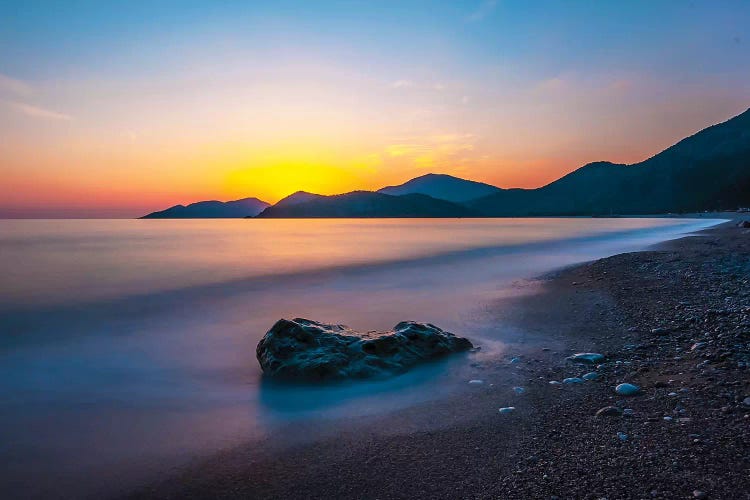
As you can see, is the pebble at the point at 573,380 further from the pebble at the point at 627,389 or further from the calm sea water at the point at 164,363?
the calm sea water at the point at 164,363

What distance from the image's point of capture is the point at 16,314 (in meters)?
13.2

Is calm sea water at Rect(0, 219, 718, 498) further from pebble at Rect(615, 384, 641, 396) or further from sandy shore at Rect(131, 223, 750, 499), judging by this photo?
pebble at Rect(615, 384, 641, 396)

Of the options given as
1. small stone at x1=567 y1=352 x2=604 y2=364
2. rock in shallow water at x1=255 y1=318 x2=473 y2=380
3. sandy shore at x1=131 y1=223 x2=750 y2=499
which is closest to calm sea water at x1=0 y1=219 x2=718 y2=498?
rock in shallow water at x1=255 y1=318 x2=473 y2=380

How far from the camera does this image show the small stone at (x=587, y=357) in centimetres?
709

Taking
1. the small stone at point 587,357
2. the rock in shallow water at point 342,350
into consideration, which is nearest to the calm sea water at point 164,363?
the rock in shallow water at point 342,350

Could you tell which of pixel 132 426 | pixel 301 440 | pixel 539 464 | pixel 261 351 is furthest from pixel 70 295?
pixel 539 464

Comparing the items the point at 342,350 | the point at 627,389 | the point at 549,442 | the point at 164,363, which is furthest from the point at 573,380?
the point at 164,363

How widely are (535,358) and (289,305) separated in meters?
8.91

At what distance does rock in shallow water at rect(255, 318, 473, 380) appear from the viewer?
7152 millimetres

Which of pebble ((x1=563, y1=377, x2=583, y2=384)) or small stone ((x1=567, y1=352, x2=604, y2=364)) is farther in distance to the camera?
small stone ((x1=567, y1=352, x2=604, y2=364))

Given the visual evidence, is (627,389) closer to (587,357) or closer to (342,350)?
(587,357)

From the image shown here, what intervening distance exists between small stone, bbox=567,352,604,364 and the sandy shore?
6.2 inches

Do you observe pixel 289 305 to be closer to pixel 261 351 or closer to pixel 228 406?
pixel 261 351

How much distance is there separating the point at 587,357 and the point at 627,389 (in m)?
1.58
